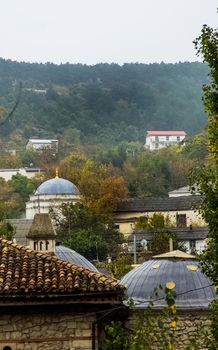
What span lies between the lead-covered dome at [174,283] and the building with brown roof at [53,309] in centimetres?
305

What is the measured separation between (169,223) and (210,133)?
6528cm

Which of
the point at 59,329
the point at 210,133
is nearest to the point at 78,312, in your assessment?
the point at 59,329

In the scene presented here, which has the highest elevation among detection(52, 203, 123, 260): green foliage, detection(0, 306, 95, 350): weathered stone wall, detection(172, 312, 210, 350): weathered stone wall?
detection(52, 203, 123, 260): green foliage

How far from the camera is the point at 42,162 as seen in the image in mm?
134250

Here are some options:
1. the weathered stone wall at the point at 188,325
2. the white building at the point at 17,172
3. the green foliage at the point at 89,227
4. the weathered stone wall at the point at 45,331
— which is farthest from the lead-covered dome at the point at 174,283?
the white building at the point at 17,172

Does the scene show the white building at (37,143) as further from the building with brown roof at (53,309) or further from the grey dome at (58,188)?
the building with brown roof at (53,309)

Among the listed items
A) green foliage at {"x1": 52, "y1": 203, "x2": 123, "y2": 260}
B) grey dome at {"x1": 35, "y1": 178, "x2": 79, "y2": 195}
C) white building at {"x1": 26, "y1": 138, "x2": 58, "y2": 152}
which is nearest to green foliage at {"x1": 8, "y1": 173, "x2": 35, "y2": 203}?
grey dome at {"x1": 35, "y1": 178, "x2": 79, "y2": 195}

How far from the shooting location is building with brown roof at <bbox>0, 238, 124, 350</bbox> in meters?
17.9

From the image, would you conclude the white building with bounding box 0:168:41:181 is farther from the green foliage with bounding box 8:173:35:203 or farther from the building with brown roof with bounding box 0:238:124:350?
the building with brown roof with bounding box 0:238:124:350

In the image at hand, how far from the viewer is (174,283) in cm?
2198

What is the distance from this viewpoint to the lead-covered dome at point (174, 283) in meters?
21.7

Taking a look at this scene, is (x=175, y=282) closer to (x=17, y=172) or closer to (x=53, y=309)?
(x=53, y=309)

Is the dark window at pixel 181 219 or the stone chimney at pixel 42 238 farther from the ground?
the dark window at pixel 181 219

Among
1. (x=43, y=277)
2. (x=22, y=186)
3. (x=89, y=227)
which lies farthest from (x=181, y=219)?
(x=43, y=277)
